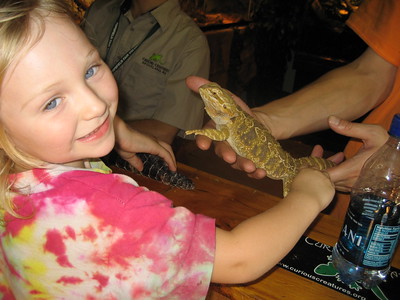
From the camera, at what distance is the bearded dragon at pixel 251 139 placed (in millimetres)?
2186

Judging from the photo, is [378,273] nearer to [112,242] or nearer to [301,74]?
[112,242]

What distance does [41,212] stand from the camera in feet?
2.95

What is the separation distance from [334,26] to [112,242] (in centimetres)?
642

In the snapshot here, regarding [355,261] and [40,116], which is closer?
[40,116]

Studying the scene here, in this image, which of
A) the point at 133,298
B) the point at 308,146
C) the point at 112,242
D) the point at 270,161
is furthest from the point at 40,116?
the point at 308,146

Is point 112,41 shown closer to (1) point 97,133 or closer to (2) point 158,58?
(2) point 158,58

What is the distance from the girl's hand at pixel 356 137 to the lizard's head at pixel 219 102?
2.55 feet

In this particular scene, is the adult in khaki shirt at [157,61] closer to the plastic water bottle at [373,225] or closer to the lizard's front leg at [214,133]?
the lizard's front leg at [214,133]

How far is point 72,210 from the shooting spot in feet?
2.92

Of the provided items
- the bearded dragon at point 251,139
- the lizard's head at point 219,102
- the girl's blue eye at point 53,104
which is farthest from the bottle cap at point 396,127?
the lizard's head at point 219,102

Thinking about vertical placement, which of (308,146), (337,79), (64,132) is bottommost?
(308,146)

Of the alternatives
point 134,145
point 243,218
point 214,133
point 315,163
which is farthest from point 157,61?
point 243,218

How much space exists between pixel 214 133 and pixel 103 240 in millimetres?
1405

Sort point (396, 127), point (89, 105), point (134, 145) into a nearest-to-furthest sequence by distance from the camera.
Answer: point (89, 105) < point (396, 127) < point (134, 145)
